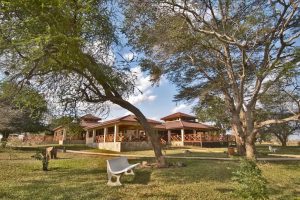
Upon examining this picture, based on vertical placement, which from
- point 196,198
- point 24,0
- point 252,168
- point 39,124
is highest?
point 24,0

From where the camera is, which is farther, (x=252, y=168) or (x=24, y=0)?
(x=24, y=0)

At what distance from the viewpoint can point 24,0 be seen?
896 cm

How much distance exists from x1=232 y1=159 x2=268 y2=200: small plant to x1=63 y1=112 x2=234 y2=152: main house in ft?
68.8

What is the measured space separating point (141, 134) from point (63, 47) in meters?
26.0

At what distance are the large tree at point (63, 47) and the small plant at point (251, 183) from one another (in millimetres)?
6618

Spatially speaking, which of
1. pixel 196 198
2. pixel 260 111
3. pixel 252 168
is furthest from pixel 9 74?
pixel 260 111

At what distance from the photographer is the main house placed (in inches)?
1214

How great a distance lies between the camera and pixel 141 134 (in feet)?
114

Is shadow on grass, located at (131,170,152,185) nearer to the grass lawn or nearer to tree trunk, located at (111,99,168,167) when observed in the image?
the grass lawn

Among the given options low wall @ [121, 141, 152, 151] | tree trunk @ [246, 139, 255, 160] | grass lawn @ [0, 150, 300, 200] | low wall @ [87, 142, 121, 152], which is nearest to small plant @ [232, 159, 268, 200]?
grass lawn @ [0, 150, 300, 200]

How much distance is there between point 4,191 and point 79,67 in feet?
18.0

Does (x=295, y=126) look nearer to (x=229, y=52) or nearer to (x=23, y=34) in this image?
(x=229, y=52)

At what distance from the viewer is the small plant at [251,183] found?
22.8 feet

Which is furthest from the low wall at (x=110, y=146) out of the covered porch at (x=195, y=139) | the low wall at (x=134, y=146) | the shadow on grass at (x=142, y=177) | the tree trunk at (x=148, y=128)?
the shadow on grass at (x=142, y=177)
